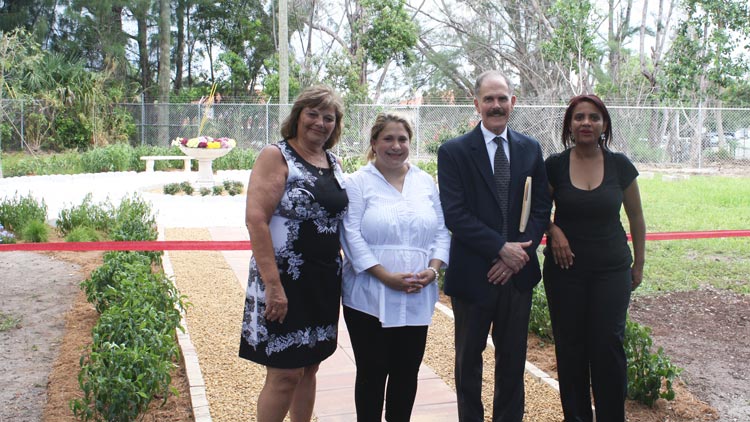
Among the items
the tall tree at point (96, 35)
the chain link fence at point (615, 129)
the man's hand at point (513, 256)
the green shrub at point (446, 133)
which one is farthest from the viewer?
the tall tree at point (96, 35)

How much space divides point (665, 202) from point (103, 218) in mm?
9929

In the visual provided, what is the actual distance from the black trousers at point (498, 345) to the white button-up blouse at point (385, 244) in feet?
0.84

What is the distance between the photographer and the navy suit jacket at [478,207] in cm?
329

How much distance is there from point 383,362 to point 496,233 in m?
0.80

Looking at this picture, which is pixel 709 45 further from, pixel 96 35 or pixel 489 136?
pixel 96 35

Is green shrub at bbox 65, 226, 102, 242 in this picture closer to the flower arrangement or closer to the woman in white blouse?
the flower arrangement

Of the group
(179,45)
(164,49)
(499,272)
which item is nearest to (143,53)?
(179,45)

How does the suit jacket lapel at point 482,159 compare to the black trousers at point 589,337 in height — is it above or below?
above

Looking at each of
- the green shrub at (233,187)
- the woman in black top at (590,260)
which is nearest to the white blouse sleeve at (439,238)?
the woman in black top at (590,260)

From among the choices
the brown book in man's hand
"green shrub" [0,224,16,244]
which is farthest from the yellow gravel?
"green shrub" [0,224,16,244]

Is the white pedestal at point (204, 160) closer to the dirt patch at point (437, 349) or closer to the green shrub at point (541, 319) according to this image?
the dirt patch at point (437, 349)

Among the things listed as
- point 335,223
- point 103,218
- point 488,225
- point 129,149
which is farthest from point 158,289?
point 129,149

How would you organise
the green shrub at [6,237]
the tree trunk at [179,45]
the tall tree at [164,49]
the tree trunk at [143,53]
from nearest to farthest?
1. the green shrub at [6,237]
2. the tall tree at [164,49]
3. the tree trunk at [143,53]
4. the tree trunk at [179,45]

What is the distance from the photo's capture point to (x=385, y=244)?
3189 mm
